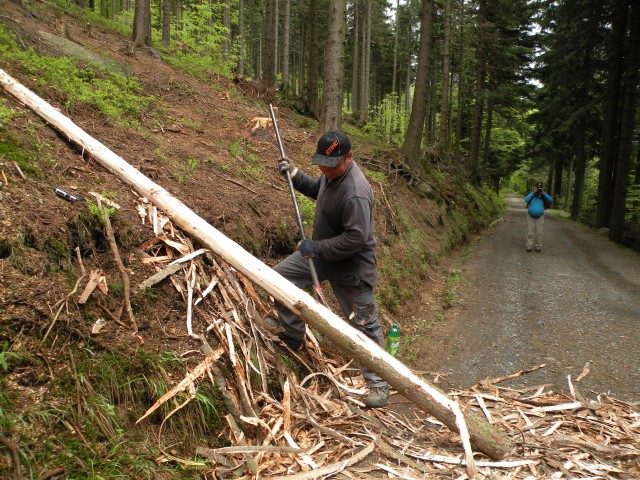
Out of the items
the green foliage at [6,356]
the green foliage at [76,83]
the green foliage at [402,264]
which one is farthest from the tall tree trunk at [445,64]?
the green foliage at [6,356]

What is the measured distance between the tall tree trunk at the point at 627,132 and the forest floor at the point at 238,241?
10.8 ft

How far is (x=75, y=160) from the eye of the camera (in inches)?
198

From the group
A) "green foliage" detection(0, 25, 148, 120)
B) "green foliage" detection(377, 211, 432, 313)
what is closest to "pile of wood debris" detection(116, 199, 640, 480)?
"green foliage" detection(0, 25, 148, 120)

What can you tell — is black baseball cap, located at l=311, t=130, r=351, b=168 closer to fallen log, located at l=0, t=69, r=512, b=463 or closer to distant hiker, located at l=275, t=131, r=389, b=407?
distant hiker, located at l=275, t=131, r=389, b=407

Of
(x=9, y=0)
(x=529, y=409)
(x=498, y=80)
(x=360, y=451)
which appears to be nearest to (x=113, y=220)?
(x=360, y=451)

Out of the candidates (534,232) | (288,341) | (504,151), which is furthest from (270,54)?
(504,151)

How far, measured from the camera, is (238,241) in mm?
5645

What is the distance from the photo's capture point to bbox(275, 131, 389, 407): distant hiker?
4246 millimetres

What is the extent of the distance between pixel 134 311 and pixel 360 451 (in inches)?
91.2

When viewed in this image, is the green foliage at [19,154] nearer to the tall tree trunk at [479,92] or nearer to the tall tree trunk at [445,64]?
the tall tree trunk at [445,64]

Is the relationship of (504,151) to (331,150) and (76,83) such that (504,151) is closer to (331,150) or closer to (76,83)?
(76,83)

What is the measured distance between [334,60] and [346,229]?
7.29 metres

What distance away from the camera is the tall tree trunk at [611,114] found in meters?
17.4

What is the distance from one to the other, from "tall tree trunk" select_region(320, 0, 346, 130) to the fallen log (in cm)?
645
